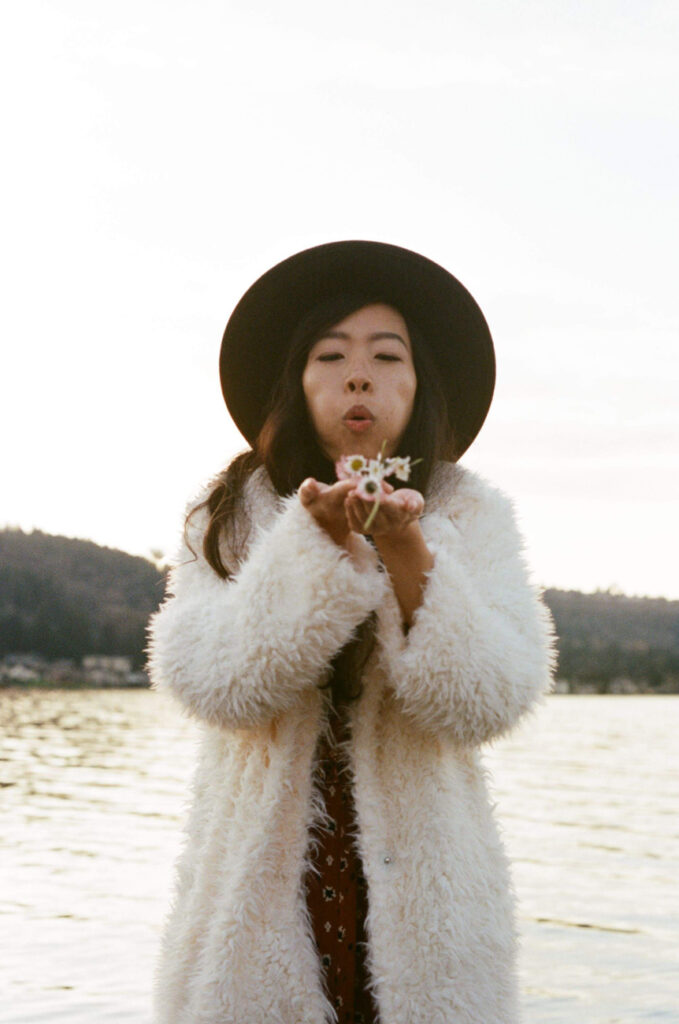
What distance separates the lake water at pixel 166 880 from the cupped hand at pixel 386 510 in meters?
0.43

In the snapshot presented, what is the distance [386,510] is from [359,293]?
702 millimetres

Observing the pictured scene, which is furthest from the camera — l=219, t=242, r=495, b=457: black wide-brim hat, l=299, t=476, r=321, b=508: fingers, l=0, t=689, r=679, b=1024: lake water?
l=0, t=689, r=679, b=1024: lake water

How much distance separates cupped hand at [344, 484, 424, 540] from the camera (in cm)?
169

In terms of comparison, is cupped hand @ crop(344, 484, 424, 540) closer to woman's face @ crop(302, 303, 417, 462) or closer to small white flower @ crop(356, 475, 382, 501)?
small white flower @ crop(356, 475, 382, 501)

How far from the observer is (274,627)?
183 cm

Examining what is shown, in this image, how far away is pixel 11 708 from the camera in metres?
50.9

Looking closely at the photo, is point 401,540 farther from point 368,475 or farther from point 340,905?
point 340,905

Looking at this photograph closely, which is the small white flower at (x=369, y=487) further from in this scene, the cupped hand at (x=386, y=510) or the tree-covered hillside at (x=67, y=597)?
the tree-covered hillside at (x=67, y=597)

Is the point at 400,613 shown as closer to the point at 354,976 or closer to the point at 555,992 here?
the point at 354,976

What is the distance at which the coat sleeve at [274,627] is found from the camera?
1.82 m

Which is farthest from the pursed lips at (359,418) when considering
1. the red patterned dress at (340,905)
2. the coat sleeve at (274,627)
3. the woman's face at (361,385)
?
the red patterned dress at (340,905)

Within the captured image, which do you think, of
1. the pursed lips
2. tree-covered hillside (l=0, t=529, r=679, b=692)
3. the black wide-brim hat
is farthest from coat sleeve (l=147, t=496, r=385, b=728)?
tree-covered hillside (l=0, t=529, r=679, b=692)

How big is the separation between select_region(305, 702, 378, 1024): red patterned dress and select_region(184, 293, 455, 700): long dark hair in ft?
1.50

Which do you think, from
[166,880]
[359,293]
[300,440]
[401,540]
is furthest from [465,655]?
[166,880]
